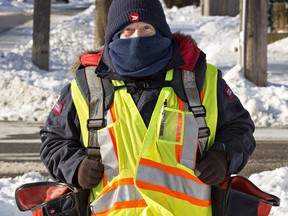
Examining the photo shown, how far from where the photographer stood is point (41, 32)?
15.2 meters

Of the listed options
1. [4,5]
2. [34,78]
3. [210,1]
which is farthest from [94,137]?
[4,5]

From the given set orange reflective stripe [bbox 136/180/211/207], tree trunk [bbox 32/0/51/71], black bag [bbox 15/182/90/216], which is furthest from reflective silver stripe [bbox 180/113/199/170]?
tree trunk [bbox 32/0/51/71]

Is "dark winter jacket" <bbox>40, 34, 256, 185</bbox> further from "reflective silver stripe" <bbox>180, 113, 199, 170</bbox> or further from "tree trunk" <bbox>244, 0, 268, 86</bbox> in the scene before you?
"tree trunk" <bbox>244, 0, 268, 86</bbox>

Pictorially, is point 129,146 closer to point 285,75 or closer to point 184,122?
point 184,122

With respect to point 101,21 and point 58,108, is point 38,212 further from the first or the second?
point 101,21

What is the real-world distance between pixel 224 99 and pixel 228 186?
0.34m

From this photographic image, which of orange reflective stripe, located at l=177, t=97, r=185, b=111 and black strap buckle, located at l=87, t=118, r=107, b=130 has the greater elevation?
orange reflective stripe, located at l=177, t=97, r=185, b=111

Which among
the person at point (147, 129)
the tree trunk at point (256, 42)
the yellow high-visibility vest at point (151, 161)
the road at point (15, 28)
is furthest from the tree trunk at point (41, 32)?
the yellow high-visibility vest at point (151, 161)

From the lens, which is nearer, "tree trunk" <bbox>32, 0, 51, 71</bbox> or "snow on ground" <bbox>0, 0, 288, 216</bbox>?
"snow on ground" <bbox>0, 0, 288, 216</bbox>

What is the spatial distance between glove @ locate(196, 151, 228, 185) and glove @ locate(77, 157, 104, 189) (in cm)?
37

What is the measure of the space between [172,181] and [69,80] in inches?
422

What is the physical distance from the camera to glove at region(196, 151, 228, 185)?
117 inches

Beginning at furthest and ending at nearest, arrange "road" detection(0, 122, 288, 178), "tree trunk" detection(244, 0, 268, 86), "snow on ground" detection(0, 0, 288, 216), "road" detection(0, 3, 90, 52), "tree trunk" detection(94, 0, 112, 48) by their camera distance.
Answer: "road" detection(0, 3, 90, 52)
"tree trunk" detection(94, 0, 112, 48)
"tree trunk" detection(244, 0, 268, 86)
"road" detection(0, 122, 288, 178)
"snow on ground" detection(0, 0, 288, 216)

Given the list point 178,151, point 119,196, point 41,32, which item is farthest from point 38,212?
point 41,32
